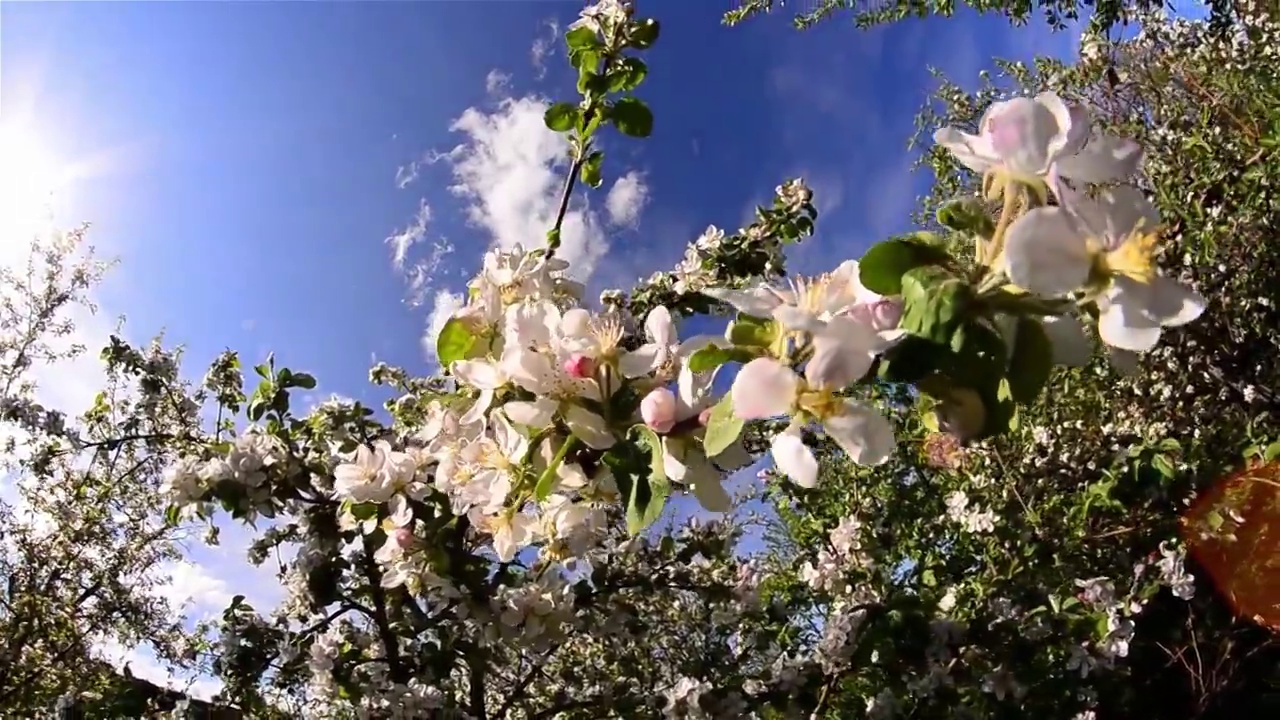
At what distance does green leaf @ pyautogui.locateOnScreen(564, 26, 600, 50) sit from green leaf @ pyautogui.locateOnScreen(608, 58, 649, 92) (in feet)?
0.17

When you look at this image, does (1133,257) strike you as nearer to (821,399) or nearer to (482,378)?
(821,399)

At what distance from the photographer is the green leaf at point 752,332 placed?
2.74 ft

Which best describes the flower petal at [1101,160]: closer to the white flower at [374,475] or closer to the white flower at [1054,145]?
the white flower at [1054,145]

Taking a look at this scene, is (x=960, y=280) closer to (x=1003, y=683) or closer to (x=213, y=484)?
(x=213, y=484)

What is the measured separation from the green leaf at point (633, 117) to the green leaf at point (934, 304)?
2.75 feet

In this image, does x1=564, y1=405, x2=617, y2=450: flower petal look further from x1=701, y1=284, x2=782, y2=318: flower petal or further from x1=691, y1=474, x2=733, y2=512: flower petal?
x1=701, y1=284, x2=782, y2=318: flower petal

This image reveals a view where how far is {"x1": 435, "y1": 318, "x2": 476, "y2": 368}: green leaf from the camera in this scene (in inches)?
44.4

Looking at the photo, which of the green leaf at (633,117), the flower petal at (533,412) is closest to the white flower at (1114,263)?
the flower petal at (533,412)

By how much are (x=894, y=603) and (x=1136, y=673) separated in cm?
299

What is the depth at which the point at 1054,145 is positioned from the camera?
0.72 m

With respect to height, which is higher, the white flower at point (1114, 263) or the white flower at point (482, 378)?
the white flower at point (482, 378)

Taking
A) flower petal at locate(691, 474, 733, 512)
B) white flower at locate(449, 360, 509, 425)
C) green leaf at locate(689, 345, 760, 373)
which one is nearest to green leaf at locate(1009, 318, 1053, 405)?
green leaf at locate(689, 345, 760, 373)

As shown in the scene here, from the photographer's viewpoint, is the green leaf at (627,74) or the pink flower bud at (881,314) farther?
the green leaf at (627,74)

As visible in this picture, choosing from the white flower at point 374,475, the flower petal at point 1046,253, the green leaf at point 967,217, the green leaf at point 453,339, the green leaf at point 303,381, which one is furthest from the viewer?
the green leaf at point 303,381
